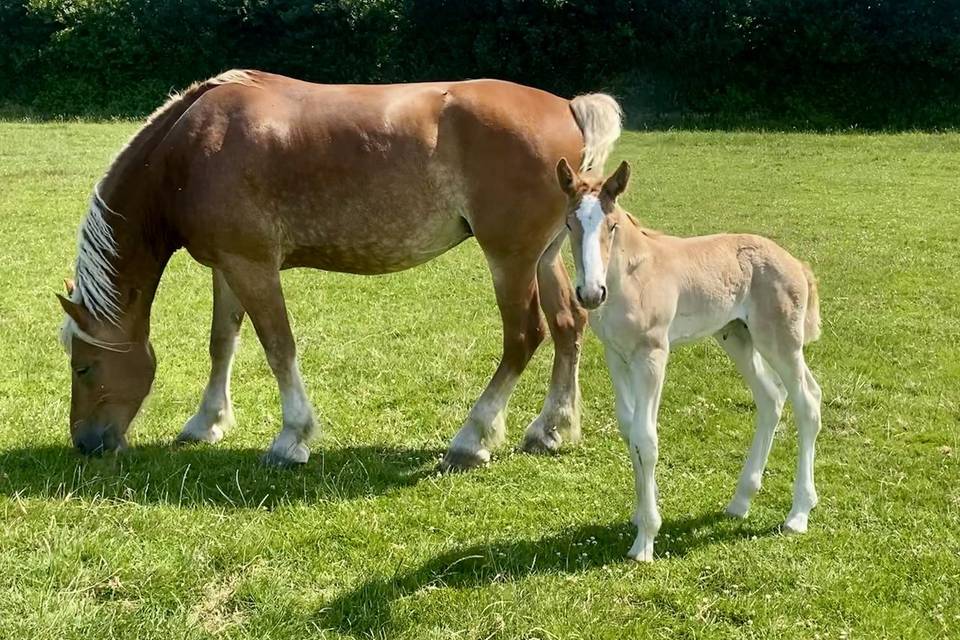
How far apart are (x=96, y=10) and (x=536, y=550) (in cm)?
3670

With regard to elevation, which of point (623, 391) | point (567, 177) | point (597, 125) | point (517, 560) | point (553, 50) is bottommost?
point (517, 560)

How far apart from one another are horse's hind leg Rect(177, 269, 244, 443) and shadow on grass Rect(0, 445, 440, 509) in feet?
0.65

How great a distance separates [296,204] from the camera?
4.94m

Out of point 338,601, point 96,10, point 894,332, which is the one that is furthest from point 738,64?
point 338,601

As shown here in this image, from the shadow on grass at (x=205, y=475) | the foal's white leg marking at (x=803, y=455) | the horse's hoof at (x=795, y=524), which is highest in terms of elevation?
the foal's white leg marking at (x=803, y=455)

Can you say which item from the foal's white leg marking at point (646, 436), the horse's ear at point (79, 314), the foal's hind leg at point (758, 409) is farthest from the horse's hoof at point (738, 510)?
the horse's ear at point (79, 314)

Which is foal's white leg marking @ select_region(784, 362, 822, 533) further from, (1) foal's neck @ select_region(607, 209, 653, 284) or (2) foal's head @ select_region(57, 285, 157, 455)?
(2) foal's head @ select_region(57, 285, 157, 455)

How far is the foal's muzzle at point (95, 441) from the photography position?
193 inches

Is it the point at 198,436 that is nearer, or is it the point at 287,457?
the point at 287,457

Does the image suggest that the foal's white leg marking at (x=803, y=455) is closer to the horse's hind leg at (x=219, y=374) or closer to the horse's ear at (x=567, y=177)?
the horse's ear at (x=567, y=177)

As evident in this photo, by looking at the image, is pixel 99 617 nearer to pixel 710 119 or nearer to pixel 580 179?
pixel 580 179

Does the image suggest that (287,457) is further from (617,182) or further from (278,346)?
(617,182)

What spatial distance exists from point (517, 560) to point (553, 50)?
1086 inches

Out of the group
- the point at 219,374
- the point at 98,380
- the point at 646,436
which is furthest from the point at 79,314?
the point at 646,436
